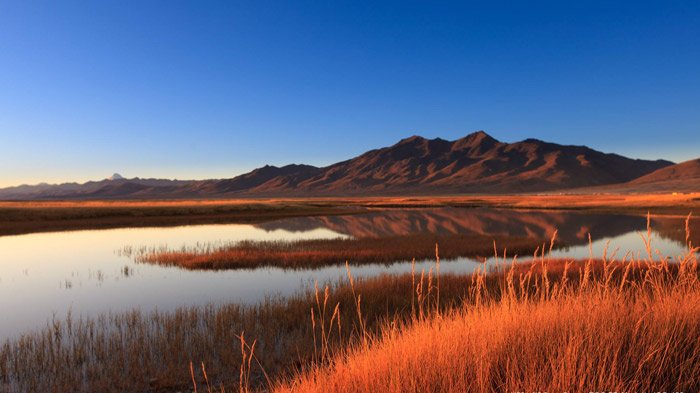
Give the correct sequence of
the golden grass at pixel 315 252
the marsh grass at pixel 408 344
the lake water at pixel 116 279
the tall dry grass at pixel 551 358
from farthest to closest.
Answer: the golden grass at pixel 315 252 → the lake water at pixel 116 279 → the marsh grass at pixel 408 344 → the tall dry grass at pixel 551 358

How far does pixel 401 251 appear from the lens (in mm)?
23297

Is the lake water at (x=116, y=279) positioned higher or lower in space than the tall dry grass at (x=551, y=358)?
lower

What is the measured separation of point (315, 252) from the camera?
22609mm

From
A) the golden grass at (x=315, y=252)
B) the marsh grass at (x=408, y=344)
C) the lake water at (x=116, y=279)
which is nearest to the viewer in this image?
the marsh grass at (x=408, y=344)

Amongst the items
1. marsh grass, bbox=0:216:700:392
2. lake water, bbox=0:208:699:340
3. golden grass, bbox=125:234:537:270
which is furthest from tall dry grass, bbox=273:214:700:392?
golden grass, bbox=125:234:537:270

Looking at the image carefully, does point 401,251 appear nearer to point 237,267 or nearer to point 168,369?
point 237,267

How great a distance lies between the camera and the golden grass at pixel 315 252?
20.5 m

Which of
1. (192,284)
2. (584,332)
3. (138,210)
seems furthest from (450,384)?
(138,210)

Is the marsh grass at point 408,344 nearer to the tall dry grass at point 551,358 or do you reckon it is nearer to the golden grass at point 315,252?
the tall dry grass at point 551,358

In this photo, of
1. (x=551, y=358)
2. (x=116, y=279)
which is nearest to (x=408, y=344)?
(x=551, y=358)

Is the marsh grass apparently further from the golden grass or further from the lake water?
the golden grass

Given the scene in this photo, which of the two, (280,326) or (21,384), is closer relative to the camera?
(21,384)

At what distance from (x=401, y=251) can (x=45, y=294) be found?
1627 cm

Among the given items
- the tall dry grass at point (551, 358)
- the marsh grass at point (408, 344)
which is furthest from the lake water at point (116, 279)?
the tall dry grass at point (551, 358)
